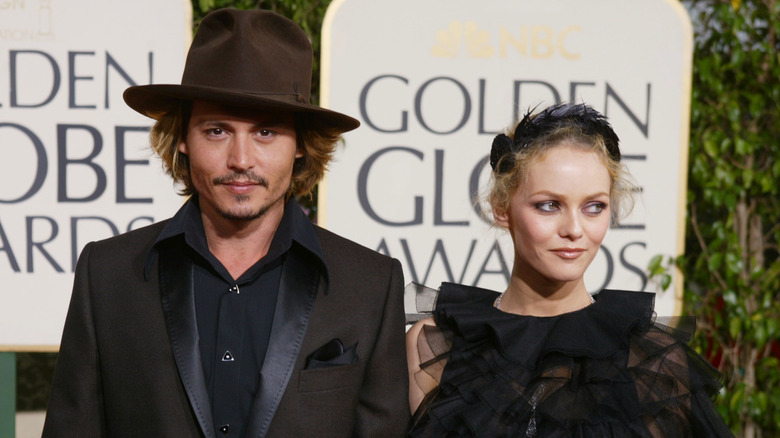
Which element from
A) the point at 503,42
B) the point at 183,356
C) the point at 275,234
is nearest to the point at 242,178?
the point at 275,234

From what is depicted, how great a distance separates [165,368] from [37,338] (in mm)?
1233

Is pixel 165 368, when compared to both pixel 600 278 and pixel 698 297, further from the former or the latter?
pixel 698 297

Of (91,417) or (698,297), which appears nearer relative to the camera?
(91,417)

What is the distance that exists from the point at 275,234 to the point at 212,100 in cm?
31

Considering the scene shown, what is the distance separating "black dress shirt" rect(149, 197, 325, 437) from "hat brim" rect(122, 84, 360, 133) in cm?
24

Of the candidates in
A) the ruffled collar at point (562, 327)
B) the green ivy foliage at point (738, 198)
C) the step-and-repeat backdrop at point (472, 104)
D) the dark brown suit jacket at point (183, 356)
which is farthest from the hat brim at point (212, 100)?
the green ivy foliage at point (738, 198)

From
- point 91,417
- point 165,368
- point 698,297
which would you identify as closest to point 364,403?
point 165,368

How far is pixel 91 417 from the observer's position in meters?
1.66

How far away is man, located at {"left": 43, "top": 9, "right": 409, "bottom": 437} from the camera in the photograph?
5.34 ft

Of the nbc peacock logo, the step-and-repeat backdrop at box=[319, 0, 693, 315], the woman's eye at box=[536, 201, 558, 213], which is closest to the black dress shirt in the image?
the woman's eye at box=[536, 201, 558, 213]

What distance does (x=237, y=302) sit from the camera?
5.50 feet

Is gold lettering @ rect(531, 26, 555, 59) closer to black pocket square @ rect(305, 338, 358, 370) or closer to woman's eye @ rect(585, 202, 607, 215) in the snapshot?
woman's eye @ rect(585, 202, 607, 215)

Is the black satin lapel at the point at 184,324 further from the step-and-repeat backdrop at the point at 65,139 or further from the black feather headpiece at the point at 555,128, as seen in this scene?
the step-and-repeat backdrop at the point at 65,139

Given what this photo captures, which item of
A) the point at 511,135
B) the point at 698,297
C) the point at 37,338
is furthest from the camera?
the point at 698,297
